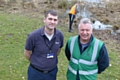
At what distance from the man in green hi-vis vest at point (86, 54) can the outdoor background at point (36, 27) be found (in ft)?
8.39

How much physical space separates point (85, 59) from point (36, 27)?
637 cm

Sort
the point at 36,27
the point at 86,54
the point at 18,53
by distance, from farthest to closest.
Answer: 1. the point at 36,27
2. the point at 18,53
3. the point at 86,54

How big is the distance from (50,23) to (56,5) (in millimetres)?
9842

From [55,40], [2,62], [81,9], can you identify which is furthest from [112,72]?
[81,9]

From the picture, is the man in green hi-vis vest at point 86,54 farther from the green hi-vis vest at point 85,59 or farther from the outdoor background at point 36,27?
the outdoor background at point 36,27

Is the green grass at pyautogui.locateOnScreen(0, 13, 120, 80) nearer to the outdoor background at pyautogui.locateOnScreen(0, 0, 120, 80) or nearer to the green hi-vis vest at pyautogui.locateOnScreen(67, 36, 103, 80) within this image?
the outdoor background at pyautogui.locateOnScreen(0, 0, 120, 80)

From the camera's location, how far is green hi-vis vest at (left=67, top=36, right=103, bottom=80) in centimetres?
339

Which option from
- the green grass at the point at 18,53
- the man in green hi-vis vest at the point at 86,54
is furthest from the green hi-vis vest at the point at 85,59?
the green grass at the point at 18,53

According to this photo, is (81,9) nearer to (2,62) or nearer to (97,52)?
(2,62)

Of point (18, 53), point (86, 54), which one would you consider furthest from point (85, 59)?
point (18, 53)

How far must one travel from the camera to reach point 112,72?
6.61m

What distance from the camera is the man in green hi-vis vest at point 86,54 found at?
11.0ft

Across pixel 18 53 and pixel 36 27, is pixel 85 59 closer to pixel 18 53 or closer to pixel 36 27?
pixel 18 53

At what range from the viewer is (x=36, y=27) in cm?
963
